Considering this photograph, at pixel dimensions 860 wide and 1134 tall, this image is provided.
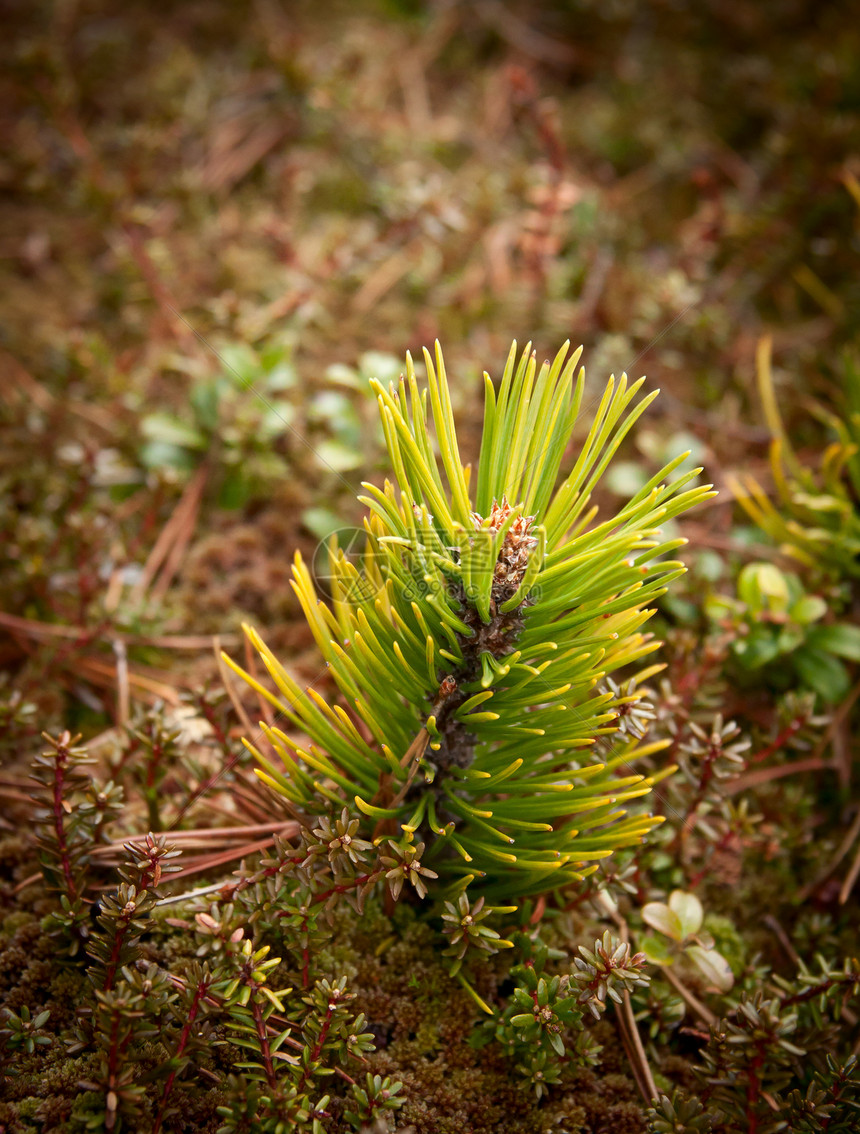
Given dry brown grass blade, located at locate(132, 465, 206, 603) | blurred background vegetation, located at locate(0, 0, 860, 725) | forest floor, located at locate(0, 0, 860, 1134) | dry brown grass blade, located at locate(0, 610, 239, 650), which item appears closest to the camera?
forest floor, located at locate(0, 0, 860, 1134)

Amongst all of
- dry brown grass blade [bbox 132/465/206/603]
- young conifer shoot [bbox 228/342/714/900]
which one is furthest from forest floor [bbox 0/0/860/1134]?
young conifer shoot [bbox 228/342/714/900]

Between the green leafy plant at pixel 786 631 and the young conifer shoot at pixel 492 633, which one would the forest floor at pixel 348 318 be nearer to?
the green leafy plant at pixel 786 631

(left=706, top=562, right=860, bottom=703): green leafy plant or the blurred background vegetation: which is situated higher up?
the blurred background vegetation

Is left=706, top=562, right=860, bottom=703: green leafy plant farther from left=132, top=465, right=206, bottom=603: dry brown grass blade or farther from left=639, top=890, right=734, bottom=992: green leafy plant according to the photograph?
left=132, top=465, right=206, bottom=603: dry brown grass blade

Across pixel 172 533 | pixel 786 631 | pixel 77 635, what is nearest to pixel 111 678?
pixel 77 635

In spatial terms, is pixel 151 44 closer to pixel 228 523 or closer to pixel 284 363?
pixel 284 363

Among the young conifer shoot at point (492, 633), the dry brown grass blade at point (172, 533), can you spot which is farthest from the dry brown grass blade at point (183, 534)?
the young conifer shoot at point (492, 633)

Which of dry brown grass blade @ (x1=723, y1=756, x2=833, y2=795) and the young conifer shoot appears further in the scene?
dry brown grass blade @ (x1=723, y1=756, x2=833, y2=795)

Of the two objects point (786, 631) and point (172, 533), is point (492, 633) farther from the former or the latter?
point (172, 533)

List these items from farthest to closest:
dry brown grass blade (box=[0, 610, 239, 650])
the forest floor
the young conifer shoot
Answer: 1. dry brown grass blade (box=[0, 610, 239, 650])
2. the forest floor
3. the young conifer shoot
